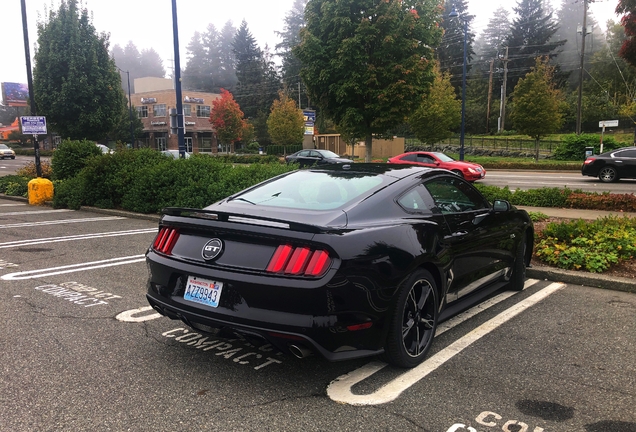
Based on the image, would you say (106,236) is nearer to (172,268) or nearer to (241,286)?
(172,268)

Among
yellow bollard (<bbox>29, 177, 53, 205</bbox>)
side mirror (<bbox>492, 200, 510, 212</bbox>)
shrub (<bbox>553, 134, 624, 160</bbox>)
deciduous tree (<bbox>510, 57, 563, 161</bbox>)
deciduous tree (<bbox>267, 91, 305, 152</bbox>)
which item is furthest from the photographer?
deciduous tree (<bbox>267, 91, 305, 152</bbox>)

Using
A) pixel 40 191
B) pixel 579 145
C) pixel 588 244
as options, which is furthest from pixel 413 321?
pixel 579 145

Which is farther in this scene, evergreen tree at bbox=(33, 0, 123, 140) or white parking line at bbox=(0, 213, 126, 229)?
evergreen tree at bbox=(33, 0, 123, 140)

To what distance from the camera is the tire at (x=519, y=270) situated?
18.0 feet

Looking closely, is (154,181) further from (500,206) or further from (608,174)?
(608,174)

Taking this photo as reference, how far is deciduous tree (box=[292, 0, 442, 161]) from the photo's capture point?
1836 centimetres

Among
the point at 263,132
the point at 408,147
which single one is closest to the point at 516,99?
the point at 408,147

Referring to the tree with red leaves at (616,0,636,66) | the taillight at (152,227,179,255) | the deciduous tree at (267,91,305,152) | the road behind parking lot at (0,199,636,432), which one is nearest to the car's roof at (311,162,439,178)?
the road behind parking lot at (0,199,636,432)

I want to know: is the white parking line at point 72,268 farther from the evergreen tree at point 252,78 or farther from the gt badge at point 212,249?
the evergreen tree at point 252,78

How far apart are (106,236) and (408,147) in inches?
1714

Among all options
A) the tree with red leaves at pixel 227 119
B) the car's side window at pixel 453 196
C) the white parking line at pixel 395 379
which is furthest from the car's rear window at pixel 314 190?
the tree with red leaves at pixel 227 119

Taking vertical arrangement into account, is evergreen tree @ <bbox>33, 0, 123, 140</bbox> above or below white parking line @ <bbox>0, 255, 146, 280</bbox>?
above

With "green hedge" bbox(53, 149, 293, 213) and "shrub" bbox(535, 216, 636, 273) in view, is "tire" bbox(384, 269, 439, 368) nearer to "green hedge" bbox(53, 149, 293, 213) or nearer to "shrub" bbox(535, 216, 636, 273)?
"shrub" bbox(535, 216, 636, 273)

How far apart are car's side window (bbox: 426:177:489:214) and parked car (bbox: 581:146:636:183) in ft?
55.6
